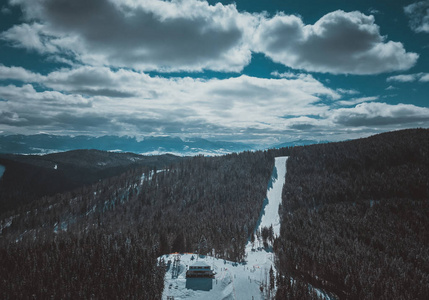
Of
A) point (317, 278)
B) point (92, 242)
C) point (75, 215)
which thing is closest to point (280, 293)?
point (317, 278)

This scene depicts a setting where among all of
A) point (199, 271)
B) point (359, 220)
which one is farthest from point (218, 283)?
point (359, 220)

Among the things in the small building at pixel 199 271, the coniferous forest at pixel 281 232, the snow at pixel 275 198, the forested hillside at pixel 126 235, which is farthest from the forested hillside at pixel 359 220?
the forested hillside at pixel 126 235

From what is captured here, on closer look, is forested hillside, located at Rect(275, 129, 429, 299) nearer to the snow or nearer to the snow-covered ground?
the snow

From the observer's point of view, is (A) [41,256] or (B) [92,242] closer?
(A) [41,256]

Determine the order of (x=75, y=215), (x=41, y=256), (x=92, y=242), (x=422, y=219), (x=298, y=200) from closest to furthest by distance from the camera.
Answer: (x=41, y=256) < (x=92, y=242) < (x=422, y=219) < (x=298, y=200) < (x=75, y=215)

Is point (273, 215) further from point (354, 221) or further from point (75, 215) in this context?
point (75, 215)
